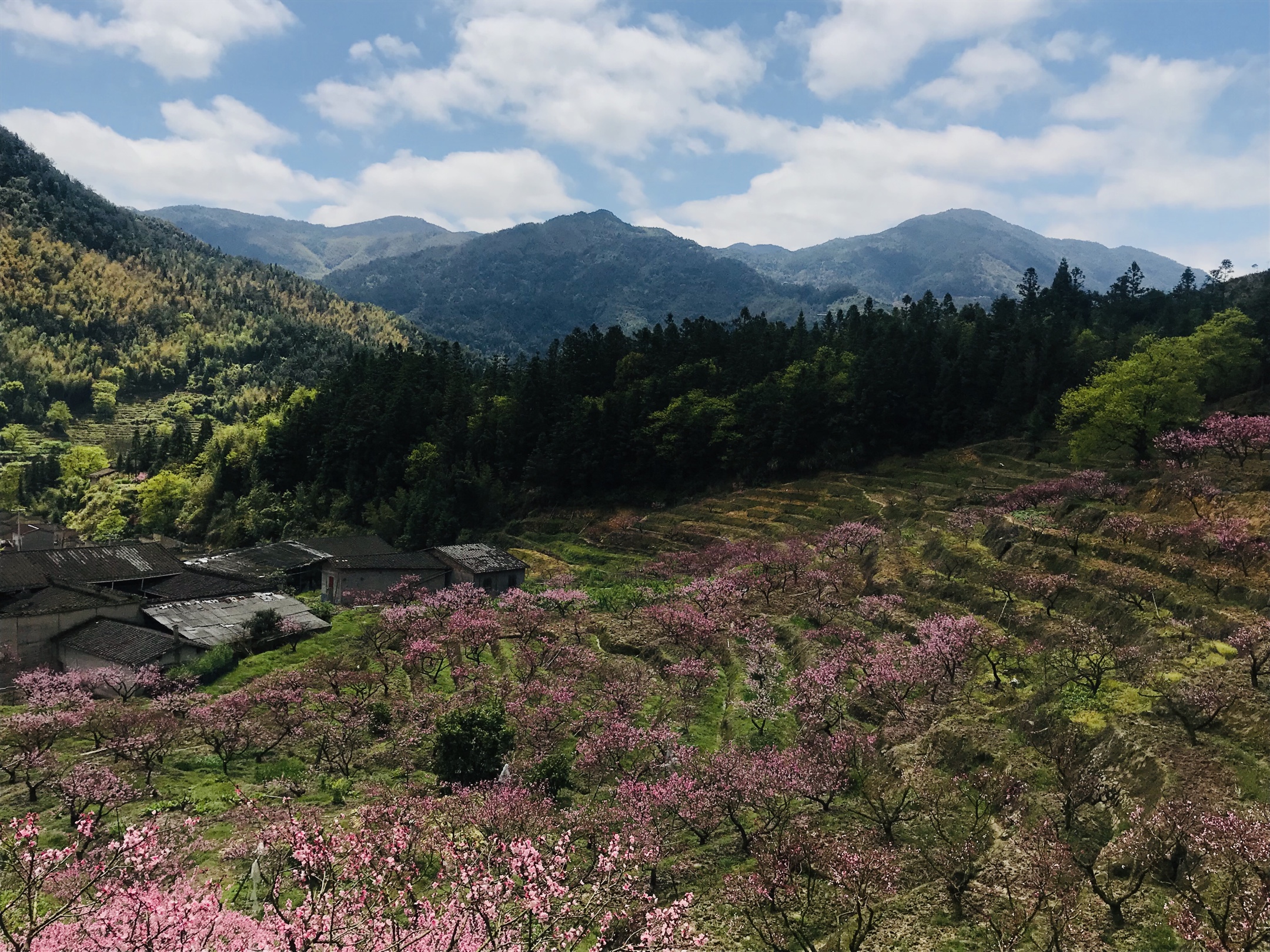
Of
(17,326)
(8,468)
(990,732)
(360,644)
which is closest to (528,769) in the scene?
(990,732)

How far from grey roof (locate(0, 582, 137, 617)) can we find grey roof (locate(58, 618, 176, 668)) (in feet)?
3.54

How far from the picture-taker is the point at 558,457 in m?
78.1

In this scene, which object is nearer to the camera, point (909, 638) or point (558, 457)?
point (909, 638)

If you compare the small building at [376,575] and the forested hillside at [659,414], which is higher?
the forested hillside at [659,414]

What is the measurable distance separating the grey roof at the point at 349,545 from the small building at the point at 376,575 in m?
4.88

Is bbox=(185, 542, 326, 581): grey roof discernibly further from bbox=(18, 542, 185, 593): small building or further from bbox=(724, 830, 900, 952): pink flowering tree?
bbox=(724, 830, 900, 952): pink flowering tree

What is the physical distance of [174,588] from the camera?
162 feet

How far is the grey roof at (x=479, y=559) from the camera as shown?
56.2 m

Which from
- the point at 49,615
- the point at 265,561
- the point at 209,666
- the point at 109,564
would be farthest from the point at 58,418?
the point at 209,666

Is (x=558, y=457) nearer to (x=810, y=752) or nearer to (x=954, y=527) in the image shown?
(x=954, y=527)

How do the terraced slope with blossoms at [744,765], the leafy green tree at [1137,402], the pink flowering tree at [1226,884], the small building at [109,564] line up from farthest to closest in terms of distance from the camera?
1. the leafy green tree at [1137,402]
2. the small building at [109,564]
3. the terraced slope with blossoms at [744,765]
4. the pink flowering tree at [1226,884]

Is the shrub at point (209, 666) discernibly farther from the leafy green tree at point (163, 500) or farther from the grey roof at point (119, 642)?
the leafy green tree at point (163, 500)

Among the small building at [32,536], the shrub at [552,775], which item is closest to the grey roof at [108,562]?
the small building at [32,536]

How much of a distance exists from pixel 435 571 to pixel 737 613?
28.0 meters
